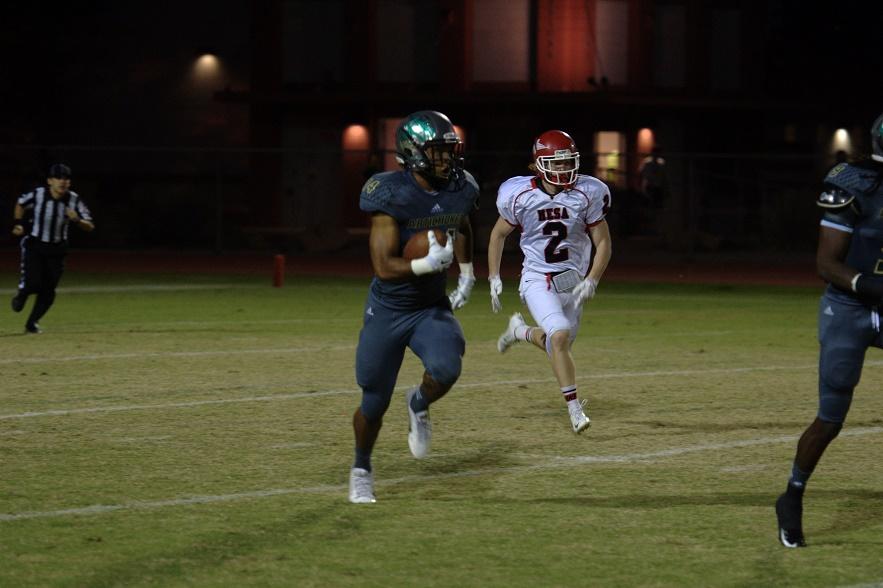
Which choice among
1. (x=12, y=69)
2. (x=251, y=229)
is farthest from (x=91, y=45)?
(x=251, y=229)

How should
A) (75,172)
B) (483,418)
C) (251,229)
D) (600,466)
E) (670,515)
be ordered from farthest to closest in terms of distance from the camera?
(75,172) → (251,229) → (483,418) → (600,466) → (670,515)

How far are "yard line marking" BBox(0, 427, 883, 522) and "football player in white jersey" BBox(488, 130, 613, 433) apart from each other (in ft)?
4.08

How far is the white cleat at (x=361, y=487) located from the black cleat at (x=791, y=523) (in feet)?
6.50

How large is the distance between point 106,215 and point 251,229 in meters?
4.60

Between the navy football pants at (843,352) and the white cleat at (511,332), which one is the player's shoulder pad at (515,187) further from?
the navy football pants at (843,352)

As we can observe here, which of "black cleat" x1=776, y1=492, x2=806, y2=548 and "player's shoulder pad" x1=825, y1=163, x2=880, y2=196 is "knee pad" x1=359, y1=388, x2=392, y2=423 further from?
"player's shoulder pad" x1=825, y1=163, x2=880, y2=196

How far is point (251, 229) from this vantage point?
32.7 metres

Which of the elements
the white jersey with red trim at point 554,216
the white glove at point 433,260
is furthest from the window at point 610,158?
the white glove at point 433,260

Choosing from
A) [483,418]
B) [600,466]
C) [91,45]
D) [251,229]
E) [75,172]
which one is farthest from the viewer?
[91,45]

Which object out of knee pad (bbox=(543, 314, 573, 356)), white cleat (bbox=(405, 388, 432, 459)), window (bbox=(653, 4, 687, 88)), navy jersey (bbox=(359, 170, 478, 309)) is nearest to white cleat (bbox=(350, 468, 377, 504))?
navy jersey (bbox=(359, 170, 478, 309))

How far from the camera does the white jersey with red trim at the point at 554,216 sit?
1005cm

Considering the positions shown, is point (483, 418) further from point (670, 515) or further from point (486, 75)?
point (486, 75)

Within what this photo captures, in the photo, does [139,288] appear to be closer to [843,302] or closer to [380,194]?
[380,194]

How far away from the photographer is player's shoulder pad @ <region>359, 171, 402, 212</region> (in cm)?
743
